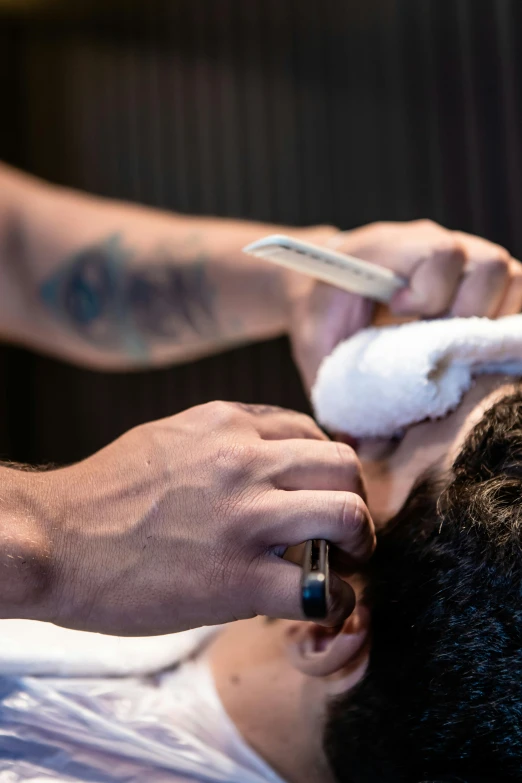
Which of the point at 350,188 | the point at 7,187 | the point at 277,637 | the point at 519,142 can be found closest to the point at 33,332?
the point at 7,187

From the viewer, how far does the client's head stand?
0.59 meters

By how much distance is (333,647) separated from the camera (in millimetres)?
672

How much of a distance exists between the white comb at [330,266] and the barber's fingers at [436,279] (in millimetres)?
23

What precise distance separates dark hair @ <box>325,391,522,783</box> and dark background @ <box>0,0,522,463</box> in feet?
3.77

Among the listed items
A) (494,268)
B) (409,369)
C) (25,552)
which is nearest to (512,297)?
(494,268)

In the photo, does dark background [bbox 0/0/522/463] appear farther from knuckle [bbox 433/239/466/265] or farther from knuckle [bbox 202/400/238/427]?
knuckle [bbox 202/400/238/427]

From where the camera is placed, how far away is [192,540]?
0.54 metres

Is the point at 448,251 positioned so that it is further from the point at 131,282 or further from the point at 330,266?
the point at 131,282

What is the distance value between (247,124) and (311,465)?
165cm

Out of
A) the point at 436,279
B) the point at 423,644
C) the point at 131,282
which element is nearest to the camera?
the point at 423,644

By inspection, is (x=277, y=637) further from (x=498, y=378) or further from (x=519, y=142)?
(x=519, y=142)

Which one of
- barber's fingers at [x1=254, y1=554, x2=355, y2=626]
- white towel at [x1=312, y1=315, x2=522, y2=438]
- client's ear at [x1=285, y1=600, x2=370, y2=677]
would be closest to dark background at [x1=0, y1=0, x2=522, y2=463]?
white towel at [x1=312, y1=315, x2=522, y2=438]

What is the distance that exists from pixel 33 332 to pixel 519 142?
3.70ft

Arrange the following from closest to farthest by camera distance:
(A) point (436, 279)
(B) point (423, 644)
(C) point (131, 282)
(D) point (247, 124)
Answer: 1. (B) point (423, 644)
2. (A) point (436, 279)
3. (C) point (131, 282)
4. (D) point (247, 124)
